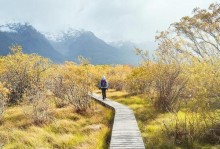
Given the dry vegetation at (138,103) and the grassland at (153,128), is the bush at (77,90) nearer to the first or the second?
the dry vegetation at (138,103)

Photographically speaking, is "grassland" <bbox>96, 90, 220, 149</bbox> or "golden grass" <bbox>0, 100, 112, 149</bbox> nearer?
"grassland" <bbox>96, 90, 220, 149</bbox>

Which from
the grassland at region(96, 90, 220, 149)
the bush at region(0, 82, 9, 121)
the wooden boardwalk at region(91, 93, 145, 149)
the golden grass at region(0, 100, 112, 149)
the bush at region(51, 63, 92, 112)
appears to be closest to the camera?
the wooden boardwalk at region(91, 93, 145, 149)

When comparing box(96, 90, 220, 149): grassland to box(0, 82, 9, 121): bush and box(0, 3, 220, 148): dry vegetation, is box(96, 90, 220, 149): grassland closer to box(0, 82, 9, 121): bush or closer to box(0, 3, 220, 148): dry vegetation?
box(0, 3, 220, 148): dry vegetation

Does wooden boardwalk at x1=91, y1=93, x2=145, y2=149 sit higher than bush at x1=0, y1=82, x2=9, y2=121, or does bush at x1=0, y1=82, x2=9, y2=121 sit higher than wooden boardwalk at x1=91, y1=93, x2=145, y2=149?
bush at x1=0, y1=82, x2=9, y2=121

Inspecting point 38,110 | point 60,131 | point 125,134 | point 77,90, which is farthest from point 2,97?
point 125,134

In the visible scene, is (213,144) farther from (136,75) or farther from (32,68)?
(136,75)

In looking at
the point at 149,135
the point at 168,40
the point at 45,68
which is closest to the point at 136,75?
the point at 45,68

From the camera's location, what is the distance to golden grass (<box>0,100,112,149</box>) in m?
15.5

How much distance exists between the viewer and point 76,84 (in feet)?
81.6

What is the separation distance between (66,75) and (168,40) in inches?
316

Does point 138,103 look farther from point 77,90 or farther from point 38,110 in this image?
point 38,110

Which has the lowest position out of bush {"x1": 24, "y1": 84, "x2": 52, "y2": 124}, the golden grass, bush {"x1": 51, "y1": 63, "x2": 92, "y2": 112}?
the golden grass

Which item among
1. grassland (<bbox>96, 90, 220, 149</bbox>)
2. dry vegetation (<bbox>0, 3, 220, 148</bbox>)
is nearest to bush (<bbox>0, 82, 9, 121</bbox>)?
dry vegetation (<bbox>0, 3, 220, 148</bbox>)

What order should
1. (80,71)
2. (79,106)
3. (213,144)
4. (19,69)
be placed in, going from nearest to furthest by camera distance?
(213,144) → (79,106) → (80,71) → (19,69)
